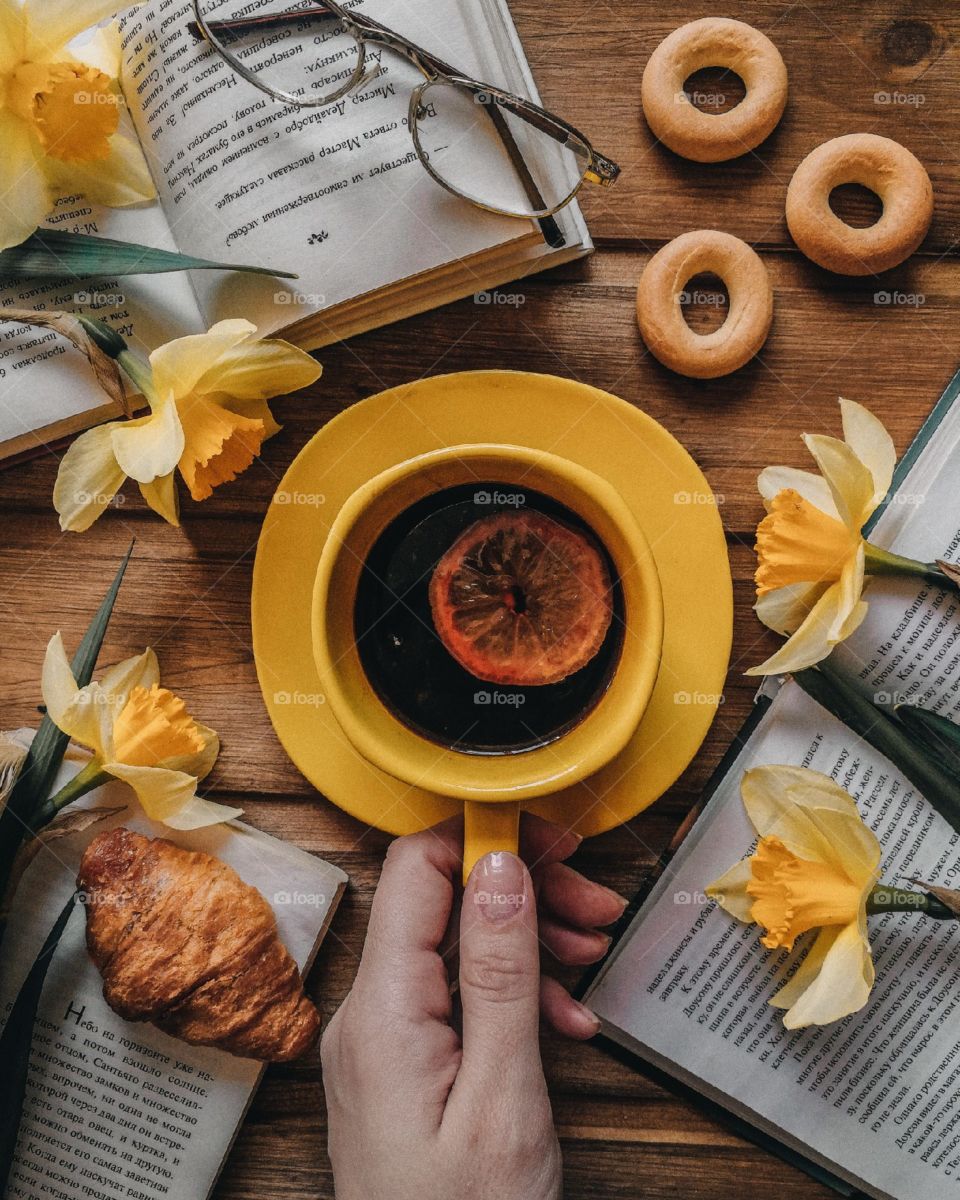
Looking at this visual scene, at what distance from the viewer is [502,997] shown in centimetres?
63

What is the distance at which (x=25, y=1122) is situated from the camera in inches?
31.0

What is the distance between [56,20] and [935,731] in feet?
2.66

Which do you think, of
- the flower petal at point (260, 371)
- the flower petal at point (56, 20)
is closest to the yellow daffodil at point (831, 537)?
the flower petal at point (260, 371)

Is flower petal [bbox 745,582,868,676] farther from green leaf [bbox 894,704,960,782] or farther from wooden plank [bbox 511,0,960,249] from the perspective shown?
wooden plank [bbox 511,0,960,249]

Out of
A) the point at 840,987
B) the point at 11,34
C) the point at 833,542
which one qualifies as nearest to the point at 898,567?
the point at 833,542

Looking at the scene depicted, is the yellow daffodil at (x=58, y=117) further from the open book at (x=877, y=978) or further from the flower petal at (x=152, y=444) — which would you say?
the open book at (x=877, y=978)

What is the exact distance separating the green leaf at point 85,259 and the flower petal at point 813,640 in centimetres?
45

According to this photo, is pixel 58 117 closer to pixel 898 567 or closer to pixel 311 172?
pixel 311 172

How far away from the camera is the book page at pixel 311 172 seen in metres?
0.71

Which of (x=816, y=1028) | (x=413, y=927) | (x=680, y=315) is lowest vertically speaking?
(x=816, y=1028)

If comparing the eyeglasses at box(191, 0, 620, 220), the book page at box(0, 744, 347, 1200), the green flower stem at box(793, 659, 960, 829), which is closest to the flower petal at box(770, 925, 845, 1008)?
the green flower stem at box(793, 659, 960, 829)

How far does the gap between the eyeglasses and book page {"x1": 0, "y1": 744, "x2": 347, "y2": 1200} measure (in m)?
0.53

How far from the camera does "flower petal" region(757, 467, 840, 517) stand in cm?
72

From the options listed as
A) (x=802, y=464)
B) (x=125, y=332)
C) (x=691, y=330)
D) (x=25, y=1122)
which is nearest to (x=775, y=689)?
(x=802, y=464)
